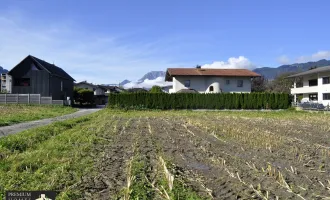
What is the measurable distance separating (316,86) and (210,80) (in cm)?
1517

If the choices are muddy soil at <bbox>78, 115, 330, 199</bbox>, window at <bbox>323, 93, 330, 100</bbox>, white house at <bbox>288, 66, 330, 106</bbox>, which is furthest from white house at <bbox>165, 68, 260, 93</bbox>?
muddy soil at <bbox>78, 115, 330, 199</bbox>

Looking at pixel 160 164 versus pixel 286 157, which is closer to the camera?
pixel 160 164

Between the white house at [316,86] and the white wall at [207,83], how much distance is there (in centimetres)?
956

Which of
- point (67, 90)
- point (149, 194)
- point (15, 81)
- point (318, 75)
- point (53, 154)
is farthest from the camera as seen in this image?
point (67, 90)

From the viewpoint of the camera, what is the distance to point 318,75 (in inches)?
1668

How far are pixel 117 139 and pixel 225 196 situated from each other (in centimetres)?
595

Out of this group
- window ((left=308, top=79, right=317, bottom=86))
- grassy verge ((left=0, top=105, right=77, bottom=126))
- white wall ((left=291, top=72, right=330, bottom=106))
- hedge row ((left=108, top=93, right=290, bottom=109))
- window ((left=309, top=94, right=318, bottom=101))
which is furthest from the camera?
window ((left=308, top=79, right=317, bottom=86))

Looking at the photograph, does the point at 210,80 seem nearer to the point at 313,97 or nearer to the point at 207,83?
the point at 207,83

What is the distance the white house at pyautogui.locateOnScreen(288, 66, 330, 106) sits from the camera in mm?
40500

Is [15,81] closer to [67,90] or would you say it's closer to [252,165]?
[67,90]

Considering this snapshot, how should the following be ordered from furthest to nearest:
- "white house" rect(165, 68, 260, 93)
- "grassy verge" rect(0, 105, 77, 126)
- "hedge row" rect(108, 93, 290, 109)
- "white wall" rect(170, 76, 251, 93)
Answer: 1. "white wall" rect(170, 76, 251, 93)
2. "white house" rect(165, 68, 260, 93)
3. "hedge row" rect(108, 93, 290, 109)
4. "grassy verge" rect(0, 105, 77, 126)

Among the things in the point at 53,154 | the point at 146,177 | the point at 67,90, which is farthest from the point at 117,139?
the point at 67,90

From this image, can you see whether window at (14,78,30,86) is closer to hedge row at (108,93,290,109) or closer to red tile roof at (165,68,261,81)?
hedge row at (108,93,290,109)

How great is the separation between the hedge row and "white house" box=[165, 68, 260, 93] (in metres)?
8.22
